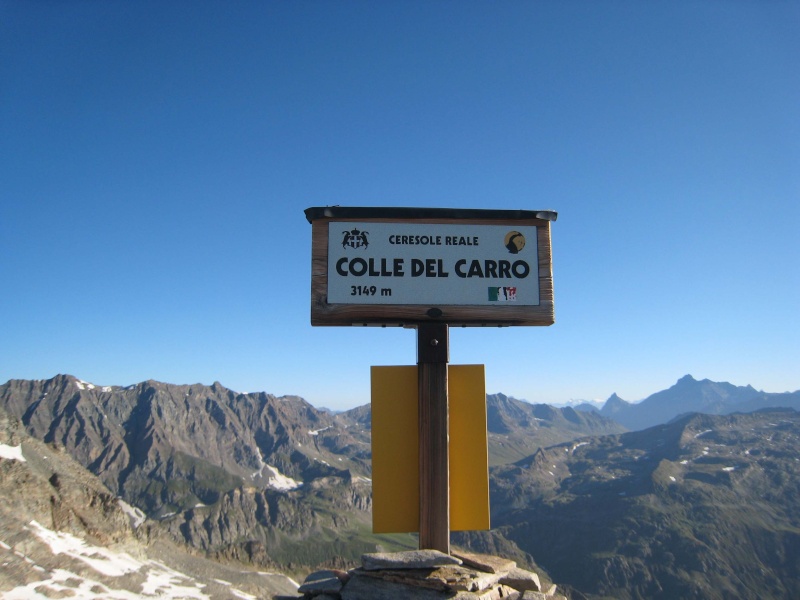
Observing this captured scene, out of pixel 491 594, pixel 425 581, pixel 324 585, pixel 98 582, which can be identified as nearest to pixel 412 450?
pixel 425 581

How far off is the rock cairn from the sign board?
2957 millimetres

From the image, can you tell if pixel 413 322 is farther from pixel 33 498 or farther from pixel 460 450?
pixel 33 498

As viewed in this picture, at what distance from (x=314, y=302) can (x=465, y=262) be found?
206cm

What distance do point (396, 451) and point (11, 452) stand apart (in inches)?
A: 9234

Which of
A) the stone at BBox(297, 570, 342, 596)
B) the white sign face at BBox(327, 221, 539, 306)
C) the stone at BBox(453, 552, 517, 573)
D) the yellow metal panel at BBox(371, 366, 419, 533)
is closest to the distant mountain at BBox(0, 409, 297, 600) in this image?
the stone at BBox(297, 570, 342, 596)

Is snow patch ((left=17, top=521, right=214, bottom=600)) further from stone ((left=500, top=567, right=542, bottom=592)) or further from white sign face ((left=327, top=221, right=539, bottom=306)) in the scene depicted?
white sign face ((left=327, top=221, right=539, bottom=306))

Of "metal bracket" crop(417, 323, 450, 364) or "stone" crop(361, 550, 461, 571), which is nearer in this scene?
"stone" crop(361, 550, 461, 571)

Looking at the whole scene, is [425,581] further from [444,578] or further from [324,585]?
[324,585]

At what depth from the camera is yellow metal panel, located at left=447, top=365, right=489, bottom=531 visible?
705 centimetres

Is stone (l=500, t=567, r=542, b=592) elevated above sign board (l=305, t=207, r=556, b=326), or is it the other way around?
sign board (l=305, t=207, r=556, b=326)

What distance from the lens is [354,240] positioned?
7461 millimetres

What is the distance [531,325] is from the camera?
7.53 meters

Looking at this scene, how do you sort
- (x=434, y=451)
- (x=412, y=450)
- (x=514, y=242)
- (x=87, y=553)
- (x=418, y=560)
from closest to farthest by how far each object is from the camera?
(x=418, y=560)
(x=434, y=451)
(x=412, y=450)
(x=514, y=242)
(x=87, y=553)

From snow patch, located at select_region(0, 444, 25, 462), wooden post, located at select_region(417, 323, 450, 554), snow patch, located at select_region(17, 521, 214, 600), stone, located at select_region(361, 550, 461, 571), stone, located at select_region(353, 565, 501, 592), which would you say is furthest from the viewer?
snow patch, located at select_region(0, 444, 25, 462)
